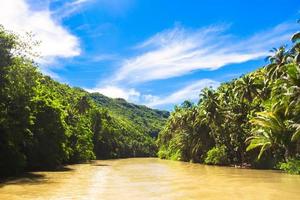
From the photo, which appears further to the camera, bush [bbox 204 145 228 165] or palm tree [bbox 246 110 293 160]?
bush [bbox 204 145 228 165]

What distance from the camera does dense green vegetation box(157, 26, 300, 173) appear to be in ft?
152

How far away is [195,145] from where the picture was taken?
Answer: 85.3 m

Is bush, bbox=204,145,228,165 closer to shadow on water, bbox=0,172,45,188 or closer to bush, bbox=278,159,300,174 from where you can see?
bush, bbox=278,159,300,174

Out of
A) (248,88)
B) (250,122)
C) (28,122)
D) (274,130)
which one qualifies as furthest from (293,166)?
(28,122)

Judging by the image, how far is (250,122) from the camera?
62.9 meters

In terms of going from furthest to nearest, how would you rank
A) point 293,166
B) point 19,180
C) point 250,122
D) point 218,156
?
1. point 218,156
2. point 250,122
3. point 293,166
4. point 19,180

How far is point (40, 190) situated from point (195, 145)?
60642mm

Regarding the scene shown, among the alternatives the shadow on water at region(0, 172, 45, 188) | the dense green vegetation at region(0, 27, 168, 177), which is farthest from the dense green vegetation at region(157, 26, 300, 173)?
the shadow on water at region(0, 172, 45, 188)

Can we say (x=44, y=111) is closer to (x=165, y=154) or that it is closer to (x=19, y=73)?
(x=19, y=73)

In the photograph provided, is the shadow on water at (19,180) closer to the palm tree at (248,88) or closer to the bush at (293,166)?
the bush at (293,166)

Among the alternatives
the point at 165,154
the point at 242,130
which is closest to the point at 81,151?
the point at 242,130

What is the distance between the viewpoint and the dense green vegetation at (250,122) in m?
46.2

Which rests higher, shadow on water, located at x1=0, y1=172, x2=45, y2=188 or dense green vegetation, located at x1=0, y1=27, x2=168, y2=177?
dense green vegetation, located at x1=0, y1=27, x2=168, y2=177

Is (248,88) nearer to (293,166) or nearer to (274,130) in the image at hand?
(274,130)
